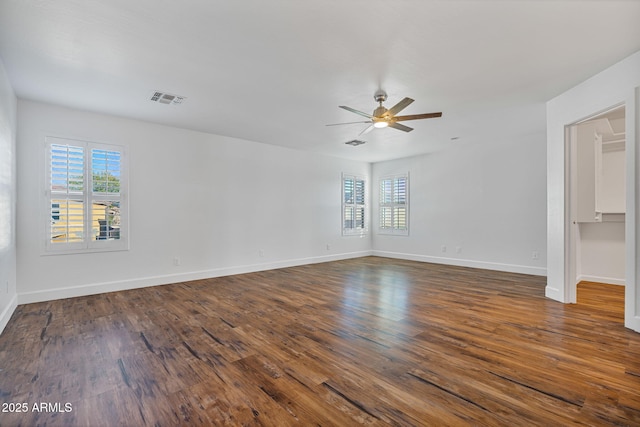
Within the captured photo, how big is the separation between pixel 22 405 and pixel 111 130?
12.7 feet

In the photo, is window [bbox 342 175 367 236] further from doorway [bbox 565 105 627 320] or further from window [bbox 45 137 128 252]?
window [bbox 45 137 128 252]

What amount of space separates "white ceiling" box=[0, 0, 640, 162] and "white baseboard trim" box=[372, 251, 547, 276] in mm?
2858

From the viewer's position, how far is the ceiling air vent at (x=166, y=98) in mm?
3658

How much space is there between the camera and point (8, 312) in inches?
127

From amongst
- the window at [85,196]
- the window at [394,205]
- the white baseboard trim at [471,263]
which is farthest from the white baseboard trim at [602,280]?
the window at [85,196]

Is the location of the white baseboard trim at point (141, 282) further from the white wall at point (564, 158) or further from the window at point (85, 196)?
the white wall at point (564, 158)

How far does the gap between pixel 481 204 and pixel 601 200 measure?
1.85 meters

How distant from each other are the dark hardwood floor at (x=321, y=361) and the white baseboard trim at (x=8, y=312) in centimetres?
9

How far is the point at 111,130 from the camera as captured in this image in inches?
176

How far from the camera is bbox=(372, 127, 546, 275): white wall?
5.52 m

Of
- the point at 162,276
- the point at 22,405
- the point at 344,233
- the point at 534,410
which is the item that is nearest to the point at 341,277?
the point at 344,233

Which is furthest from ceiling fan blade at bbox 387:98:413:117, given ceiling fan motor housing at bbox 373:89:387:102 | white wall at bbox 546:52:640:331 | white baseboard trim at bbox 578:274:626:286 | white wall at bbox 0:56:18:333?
white baseboard trim at bbox 578:274:626:286

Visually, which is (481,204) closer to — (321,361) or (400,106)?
(400,106)

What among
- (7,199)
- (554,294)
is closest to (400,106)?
(554,294)
